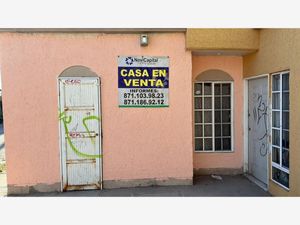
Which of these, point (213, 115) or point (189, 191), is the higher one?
point (213, 115)

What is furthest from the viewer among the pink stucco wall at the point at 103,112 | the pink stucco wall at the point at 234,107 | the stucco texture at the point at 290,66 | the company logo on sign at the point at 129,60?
the pink stucco wall at the point at 234,107

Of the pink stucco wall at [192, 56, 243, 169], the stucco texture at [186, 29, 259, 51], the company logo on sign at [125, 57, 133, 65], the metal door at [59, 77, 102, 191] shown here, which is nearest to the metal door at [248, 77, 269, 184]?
the pink stucco wall at [192, 56, 243, 169]

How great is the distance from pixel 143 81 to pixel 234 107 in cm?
242

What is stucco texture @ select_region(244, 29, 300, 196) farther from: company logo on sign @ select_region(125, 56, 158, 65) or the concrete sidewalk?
company logo on sign @ select_region(125, 56, 158, 65)

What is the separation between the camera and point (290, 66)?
3.75 m

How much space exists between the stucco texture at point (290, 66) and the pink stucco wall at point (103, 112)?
5.12 feet

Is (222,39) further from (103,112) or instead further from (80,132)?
(80,132)

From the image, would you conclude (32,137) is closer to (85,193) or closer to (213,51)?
(85,193)

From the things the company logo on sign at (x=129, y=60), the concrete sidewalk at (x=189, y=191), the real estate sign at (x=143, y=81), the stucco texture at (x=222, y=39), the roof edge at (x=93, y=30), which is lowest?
the concrete sidewalk at (x=189, y=191)

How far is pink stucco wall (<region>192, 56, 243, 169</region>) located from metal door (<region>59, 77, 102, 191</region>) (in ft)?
8.05

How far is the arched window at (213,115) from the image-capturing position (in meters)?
5.62

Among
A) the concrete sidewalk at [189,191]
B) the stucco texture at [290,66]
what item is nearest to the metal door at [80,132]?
the concrete sidewalk at [189,191]

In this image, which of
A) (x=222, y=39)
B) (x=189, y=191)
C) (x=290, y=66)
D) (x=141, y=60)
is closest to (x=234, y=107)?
(x=222, y=39)

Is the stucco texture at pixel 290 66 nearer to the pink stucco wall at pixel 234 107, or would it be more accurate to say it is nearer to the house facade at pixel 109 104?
the house facade at pixel 109 104
